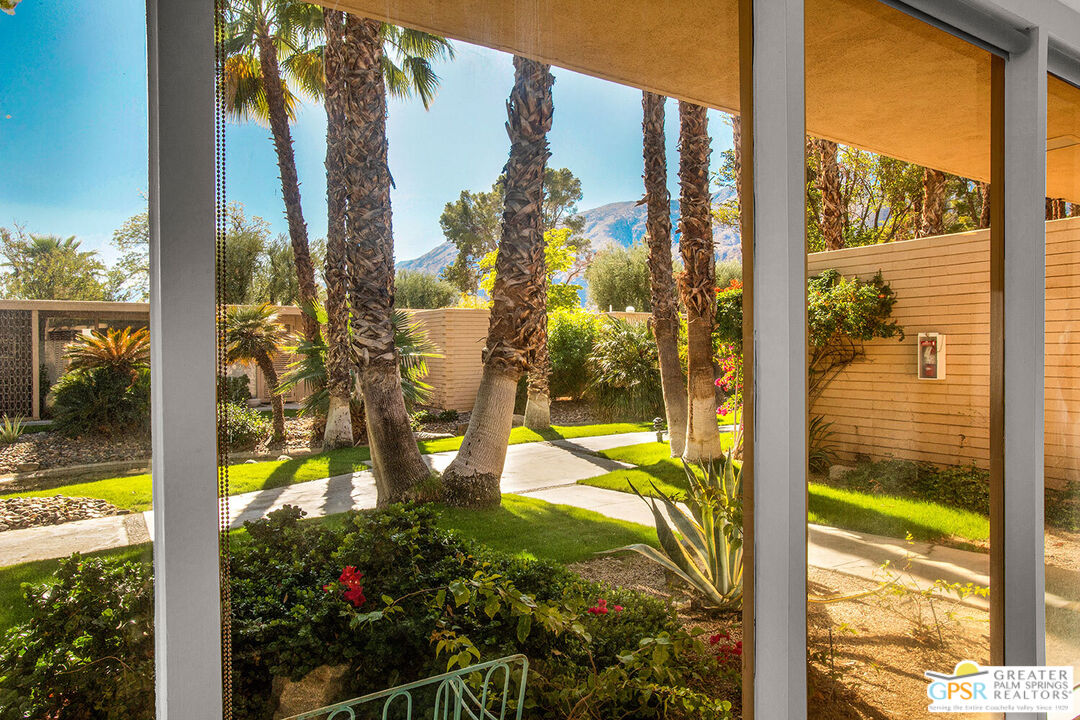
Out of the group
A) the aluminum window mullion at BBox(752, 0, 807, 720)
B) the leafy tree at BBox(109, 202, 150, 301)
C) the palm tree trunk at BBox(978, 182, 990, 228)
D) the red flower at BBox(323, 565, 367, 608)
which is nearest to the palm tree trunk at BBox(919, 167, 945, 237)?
the palm tree trunk at BBox(978, 182, 990, 228)

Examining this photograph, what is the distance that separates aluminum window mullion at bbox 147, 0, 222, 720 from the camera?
0.79 metres

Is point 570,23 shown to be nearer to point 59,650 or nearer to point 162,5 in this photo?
point 162,5

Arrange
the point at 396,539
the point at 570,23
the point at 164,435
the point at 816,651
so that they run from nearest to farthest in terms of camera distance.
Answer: the point at 164,435, the point at 396,539, the point at 570,23, the point at 816,651

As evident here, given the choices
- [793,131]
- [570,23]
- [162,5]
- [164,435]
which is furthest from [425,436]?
[793,131]

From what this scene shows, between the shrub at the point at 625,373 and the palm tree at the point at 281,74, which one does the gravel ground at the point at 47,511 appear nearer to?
the palm tree at the point at 281,74

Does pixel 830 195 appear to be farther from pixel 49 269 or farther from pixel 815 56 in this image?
pixel 49 269

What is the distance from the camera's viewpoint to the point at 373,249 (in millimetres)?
1122

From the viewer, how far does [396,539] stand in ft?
3.64

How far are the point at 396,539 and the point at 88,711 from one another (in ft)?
1.56

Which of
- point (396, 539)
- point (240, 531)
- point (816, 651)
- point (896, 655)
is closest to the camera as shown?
point (240, 531)

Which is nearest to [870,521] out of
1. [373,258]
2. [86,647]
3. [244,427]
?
[373,258]

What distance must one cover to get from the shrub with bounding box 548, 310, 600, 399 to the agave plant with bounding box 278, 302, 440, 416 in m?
0.29

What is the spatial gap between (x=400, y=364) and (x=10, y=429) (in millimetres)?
570

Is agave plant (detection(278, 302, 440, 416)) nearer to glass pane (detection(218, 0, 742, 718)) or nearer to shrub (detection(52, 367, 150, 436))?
glass pane (detection(218, 0, 742, 718))
